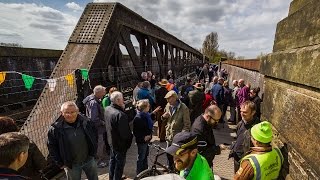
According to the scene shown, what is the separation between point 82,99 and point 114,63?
1882 mm

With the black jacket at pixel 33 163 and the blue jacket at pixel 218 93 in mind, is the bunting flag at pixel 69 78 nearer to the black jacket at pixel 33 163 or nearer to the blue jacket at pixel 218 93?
the black jacket at pixel 33 163

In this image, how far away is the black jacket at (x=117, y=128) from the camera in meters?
4.54

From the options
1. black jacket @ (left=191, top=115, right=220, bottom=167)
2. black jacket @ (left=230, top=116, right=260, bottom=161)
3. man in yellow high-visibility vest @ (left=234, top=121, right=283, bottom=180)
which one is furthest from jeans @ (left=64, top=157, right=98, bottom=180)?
man in yellow high-visibility vest @ (left=234, top=121, right=283, bottom=180)

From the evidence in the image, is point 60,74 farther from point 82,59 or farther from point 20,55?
point 20,55

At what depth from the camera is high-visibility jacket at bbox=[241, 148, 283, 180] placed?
99.5 inches

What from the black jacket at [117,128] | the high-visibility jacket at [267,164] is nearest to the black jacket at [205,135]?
the black jacket at [117,128]

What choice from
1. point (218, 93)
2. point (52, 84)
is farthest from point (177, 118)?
point (218, 93)

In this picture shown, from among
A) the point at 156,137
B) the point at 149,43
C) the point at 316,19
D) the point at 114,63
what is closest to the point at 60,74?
the point at 114,63

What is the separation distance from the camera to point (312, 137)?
6.33ft

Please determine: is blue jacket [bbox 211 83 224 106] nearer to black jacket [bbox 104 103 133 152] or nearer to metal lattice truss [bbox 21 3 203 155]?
metal lattice truss [bbox 21 3 203 155]

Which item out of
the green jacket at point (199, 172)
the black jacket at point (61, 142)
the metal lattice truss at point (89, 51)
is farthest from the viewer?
the metal lattice truss at point (89, 51)

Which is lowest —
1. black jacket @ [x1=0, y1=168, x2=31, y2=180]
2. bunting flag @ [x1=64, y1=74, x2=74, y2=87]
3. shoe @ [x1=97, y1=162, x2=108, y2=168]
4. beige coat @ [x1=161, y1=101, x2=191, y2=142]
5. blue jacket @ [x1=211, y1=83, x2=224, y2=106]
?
shoe @ [x1=97, y1=162, x2=108, y2=168]

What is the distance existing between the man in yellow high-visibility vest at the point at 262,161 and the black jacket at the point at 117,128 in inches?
94.8

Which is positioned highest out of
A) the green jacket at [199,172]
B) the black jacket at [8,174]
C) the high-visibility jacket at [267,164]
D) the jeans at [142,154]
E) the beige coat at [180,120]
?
the black jacket at [8,174]
